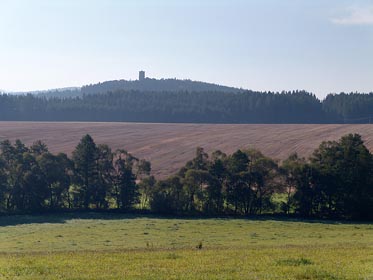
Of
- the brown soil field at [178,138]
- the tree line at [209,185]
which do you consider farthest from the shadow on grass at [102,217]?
the brown soil field at [178,138]

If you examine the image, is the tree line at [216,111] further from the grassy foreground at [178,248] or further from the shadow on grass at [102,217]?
the grassy foreground at [178,248]

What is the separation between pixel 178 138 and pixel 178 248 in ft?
277

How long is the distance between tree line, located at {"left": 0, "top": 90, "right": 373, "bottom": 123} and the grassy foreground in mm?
128080

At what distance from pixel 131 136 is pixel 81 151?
57.3 meters

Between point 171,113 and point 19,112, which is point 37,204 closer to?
point 171,113

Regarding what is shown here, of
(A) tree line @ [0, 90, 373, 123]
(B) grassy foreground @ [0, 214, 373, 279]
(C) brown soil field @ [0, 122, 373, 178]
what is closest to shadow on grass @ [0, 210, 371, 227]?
(B) grassy foreground @ [0, 214, 373, 279]

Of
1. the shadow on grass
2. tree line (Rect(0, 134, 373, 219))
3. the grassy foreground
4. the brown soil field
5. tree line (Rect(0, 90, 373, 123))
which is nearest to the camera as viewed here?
the grassy foreground

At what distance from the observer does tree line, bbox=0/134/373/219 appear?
54.7 m

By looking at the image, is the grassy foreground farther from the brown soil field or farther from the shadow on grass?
the brown soil field

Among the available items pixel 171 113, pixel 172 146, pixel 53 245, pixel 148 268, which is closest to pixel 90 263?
pixel 148 268

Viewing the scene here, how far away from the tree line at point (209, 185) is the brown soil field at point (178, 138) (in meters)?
15.5

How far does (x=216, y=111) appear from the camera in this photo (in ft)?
584

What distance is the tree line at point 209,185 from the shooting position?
54.7m

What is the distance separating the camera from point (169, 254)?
22203 mm
